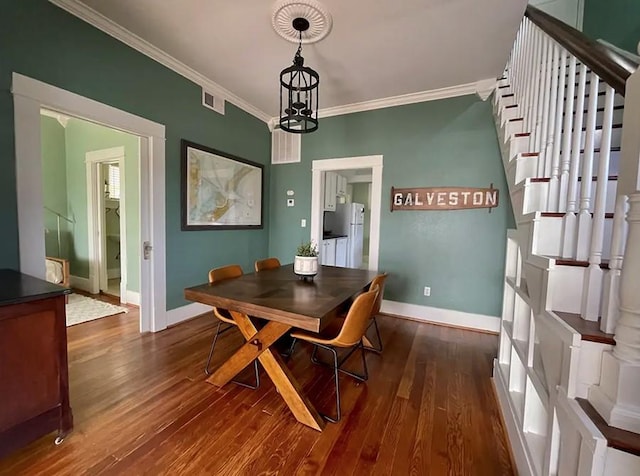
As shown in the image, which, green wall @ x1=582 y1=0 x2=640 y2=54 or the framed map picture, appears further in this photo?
the framed map picture

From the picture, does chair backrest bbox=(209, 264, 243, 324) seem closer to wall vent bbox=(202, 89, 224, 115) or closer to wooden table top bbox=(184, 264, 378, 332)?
wooden table top bbox=(184, 264, 378, 332)

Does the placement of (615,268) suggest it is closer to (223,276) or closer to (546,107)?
(546,107)

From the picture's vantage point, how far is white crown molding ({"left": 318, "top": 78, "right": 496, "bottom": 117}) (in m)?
2.98

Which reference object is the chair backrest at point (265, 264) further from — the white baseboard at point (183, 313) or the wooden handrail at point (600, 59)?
the wooden handrail at point (600, 59)

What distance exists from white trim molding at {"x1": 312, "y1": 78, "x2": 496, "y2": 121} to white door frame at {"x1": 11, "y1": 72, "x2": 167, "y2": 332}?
86.9 inches

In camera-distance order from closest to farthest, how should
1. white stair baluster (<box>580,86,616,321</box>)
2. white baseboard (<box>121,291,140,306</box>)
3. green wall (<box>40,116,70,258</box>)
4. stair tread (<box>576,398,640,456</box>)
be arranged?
stair tread (<box>576,398,640,456</box>), white stair baluster (<box>580,86,616,321</box>), white baseboard (<box>121,291,140,306</box>), green wall (<box>40,116,70,258</box>)

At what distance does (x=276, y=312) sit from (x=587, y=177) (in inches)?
57.9

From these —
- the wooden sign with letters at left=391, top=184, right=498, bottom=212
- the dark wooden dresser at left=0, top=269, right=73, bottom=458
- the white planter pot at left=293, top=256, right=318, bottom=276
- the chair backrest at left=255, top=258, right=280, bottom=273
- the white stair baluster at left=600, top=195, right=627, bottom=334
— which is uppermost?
the wooden sign with letters at left=391, top=184, right=498, bottom=212

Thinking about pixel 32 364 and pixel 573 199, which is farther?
pixel 32 364

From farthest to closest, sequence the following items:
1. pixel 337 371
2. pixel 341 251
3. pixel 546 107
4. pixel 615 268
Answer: pixel 341 251, pixel 337 371, pixel 546 107, pixel 615 268

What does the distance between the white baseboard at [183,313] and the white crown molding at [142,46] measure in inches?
97.2

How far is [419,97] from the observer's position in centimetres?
329

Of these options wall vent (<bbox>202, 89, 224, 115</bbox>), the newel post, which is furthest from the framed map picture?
the newel post

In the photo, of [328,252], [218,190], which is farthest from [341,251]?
[218,190]
